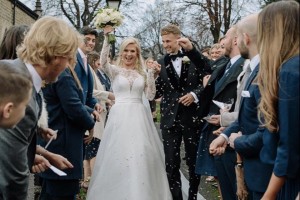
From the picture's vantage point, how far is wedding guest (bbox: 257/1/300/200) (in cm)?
266

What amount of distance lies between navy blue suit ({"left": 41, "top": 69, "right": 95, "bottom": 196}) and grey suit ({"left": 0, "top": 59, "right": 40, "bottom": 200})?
1558 mm

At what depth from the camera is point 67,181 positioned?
447 centimetres

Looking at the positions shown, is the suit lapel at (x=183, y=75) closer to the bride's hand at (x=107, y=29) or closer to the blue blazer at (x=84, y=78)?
the bride's hand at (x=107, y=29)

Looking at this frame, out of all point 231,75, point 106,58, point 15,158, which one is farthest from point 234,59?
point 15,158

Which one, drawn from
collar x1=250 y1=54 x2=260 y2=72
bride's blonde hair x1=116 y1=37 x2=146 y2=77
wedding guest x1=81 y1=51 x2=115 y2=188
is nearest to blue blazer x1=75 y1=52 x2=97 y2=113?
collar x1=250 y1=54 x2=260 y2=72

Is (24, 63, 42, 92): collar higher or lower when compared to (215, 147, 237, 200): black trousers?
higher

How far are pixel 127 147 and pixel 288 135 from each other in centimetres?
451

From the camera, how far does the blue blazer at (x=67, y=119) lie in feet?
14.2

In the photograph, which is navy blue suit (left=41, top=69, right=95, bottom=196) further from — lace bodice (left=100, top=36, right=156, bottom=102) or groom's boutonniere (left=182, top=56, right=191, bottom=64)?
lace bodice (left=100, top=36, right=156, bottom=102)

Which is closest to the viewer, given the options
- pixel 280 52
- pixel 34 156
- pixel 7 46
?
pixel 280 52

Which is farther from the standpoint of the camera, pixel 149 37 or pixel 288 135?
pixel 149 37

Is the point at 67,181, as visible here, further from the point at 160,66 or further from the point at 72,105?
the point at 160,66

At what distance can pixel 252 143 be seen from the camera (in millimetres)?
3354

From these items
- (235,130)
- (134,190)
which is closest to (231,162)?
(235,130)
